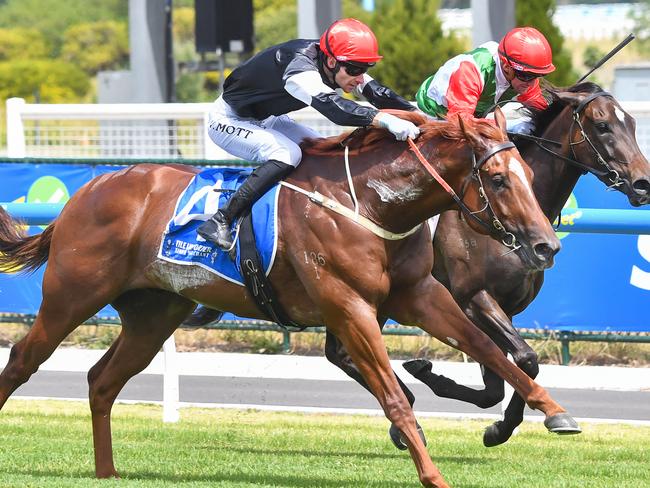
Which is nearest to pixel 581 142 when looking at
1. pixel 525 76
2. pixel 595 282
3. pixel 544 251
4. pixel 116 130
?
pixel 525 76

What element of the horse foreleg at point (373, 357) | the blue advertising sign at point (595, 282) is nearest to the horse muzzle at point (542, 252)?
the horse foreleg at point (373, 357)

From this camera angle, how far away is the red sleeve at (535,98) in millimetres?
7250

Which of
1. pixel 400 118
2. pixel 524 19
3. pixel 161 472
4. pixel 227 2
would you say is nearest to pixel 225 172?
pixel 400 118

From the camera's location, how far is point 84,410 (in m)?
8.82

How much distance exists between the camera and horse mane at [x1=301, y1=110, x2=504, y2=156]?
19.0 feet

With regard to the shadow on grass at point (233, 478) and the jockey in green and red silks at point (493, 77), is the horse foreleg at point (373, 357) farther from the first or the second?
the jockey in green and red silks at point (493, 77)

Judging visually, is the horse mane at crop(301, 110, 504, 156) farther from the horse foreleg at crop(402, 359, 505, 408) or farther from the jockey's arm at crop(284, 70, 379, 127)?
the horse foreleg at crop(402, 359, 505, 408)

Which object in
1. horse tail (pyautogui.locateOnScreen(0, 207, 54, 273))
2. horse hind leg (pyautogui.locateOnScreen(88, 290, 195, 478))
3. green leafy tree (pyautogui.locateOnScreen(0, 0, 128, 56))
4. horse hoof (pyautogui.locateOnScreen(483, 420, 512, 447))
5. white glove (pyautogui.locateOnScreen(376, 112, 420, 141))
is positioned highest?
white glove (pyautogui.locateOnScreen(376, 112, 420, 141))

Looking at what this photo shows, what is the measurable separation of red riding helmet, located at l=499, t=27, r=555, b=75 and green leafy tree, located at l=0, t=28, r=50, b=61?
5097cm

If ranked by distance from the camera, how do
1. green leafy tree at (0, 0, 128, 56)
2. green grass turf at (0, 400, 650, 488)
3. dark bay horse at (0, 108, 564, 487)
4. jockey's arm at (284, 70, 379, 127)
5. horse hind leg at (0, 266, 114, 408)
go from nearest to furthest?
dark bay horse at (0, 108, 564, 487) < jockey's arm at (284, 70, 379, 127) < green grass turf at (0, 400, 650, 488) < horse hind leg at (0, 266, 114, 408) < green leafy tree at (0, 0, 128, 56)

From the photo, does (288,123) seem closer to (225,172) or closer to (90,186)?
(225,172)

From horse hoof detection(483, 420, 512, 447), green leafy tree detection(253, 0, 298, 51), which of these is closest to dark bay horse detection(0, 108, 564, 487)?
horse hoof detection(483, 420, 512, 447)

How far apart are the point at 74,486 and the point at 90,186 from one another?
1676mm

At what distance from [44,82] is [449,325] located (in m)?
43.8
